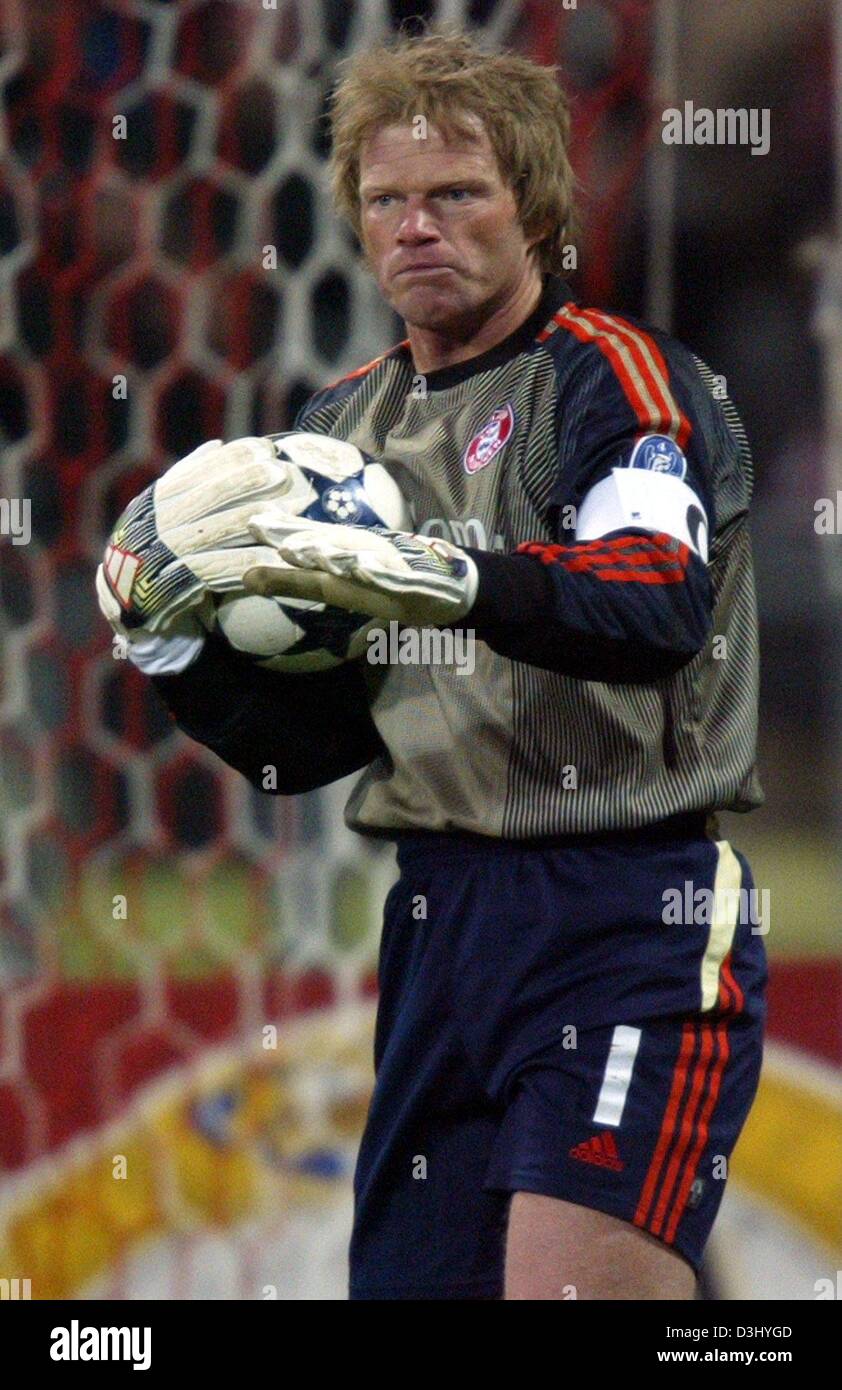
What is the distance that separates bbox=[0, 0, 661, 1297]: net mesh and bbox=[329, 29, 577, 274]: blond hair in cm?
98

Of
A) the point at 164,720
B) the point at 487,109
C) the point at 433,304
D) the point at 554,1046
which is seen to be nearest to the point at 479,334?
the point at 433,304

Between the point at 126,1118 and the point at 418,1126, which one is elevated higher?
the point at 418,1126

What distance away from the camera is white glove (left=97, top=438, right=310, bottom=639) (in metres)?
1.65

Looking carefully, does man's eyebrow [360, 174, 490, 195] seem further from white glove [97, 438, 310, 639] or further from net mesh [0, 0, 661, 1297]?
net mesh [0, 0, 661, 1297]

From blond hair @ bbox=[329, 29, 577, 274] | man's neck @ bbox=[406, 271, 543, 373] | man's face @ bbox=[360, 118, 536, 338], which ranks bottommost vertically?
man's neck @ bbox=[406, 271, 543, 373]

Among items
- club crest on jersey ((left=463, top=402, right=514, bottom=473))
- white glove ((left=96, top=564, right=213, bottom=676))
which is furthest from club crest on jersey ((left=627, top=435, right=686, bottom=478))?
white glove ((left=96, top=564, right=213, bottom=676))

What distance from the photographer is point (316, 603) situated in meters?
1.71

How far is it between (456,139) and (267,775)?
0.61 m

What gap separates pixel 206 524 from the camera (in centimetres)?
165

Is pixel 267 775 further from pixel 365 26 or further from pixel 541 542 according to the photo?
pixel 365 26

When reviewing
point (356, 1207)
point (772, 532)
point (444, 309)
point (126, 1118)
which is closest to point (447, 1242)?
point (356, 1207)

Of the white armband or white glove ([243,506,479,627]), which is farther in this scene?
the white armband

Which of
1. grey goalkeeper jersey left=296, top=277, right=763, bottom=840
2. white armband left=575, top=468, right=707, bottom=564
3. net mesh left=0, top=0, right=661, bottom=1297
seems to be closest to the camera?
white armband left=575, top=468, right=707, bottom=564

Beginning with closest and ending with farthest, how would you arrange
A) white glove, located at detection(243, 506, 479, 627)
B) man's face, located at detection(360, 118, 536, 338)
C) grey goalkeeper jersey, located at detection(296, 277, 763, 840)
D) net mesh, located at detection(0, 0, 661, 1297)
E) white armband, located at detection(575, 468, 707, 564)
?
white glove, located at detection(243, 506, 479, 627) < white armband, located at detection(575, 468, 707, 564) < grey goalkeeper jersey, located at detection(296, 277, 763, 840) < man's face, located at detection(360, 118, 536, 338) < net mesh, located at detection(0, 0, 661, 1297)
